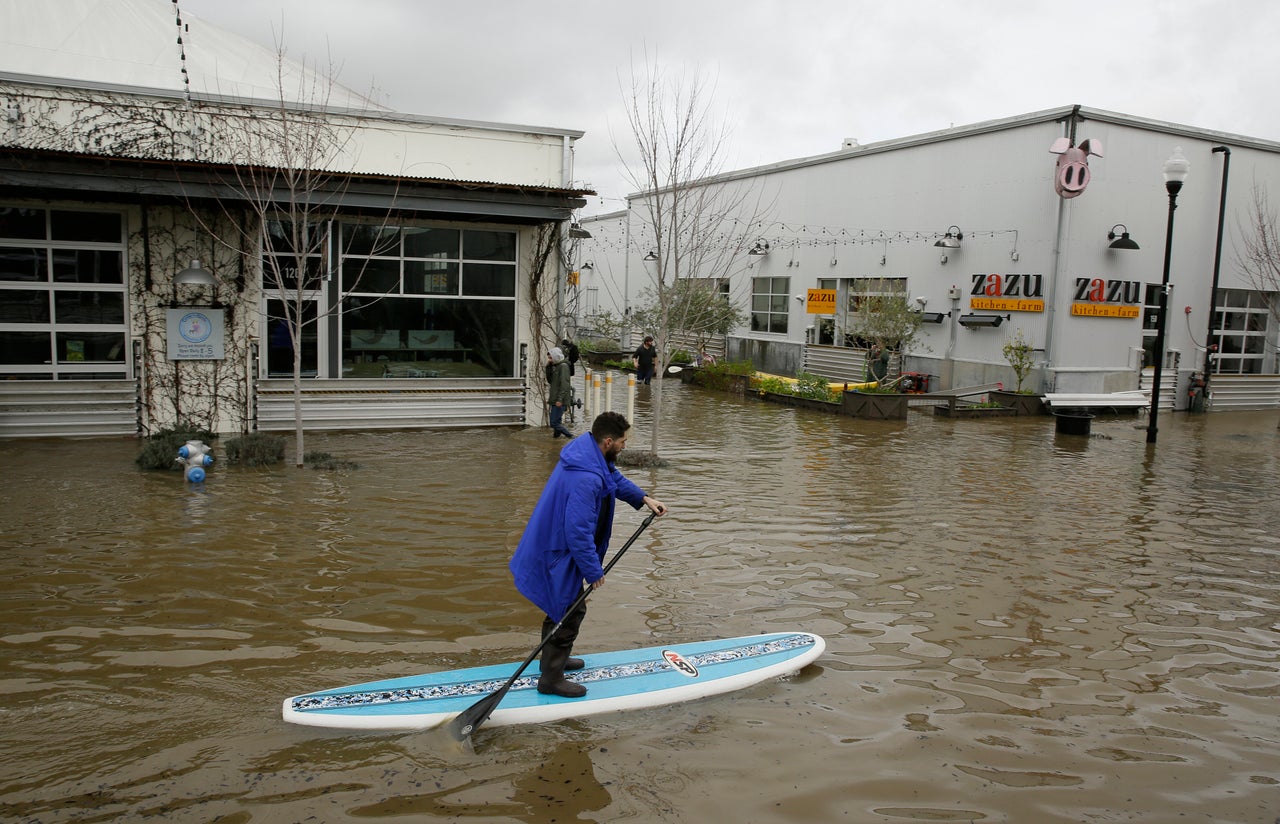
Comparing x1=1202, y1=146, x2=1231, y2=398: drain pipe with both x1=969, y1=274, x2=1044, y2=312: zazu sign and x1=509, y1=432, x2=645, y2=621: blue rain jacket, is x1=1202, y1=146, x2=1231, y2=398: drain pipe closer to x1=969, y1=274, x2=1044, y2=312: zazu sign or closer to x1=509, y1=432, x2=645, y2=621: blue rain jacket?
x1=969, y1=274, x2=1044, y2=312: zazu sign

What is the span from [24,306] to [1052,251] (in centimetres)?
1851

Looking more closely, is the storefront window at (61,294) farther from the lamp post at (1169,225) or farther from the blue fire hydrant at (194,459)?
the lamp post at (1169,225)

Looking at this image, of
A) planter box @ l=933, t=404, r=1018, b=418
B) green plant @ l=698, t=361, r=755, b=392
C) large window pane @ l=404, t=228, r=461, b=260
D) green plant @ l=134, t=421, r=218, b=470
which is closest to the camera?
green plant @ l=134, t=421, r=218, b=470

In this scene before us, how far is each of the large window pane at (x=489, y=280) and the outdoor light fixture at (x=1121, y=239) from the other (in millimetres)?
12908

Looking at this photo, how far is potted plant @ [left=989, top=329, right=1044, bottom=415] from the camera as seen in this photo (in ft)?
63.5

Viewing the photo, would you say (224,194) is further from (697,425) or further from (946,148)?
(946,148)

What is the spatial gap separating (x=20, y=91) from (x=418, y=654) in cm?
1099

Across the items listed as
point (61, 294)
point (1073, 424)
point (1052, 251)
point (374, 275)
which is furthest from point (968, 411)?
point (61, 294)

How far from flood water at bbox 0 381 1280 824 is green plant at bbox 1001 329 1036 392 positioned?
26.6ft

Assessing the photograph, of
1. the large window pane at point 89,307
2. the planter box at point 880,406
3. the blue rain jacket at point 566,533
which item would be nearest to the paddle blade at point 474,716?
the blue rain jacket at point 566,533

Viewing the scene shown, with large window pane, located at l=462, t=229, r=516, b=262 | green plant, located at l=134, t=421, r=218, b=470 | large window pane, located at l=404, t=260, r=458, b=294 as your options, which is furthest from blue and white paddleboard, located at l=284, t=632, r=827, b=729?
large window pane, located at l=462, t=229, r=516, b=262

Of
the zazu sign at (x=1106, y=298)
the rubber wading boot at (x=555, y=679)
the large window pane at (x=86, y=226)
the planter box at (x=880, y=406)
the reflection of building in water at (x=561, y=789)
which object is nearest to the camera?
the reflection of building in water at (x=561, y=789)

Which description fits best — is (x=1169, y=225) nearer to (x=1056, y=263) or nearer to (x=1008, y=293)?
(x=1056, y=263)

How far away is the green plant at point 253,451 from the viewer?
11281 millimetres
